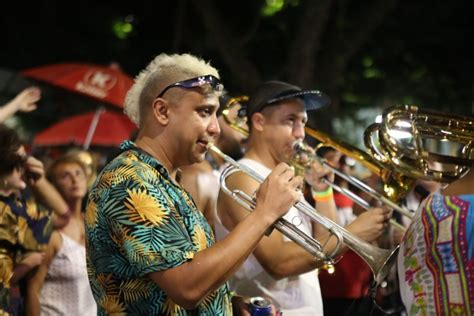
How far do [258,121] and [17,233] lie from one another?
58.5 inches

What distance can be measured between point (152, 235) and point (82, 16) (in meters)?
12.3

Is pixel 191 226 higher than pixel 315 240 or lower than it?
higher

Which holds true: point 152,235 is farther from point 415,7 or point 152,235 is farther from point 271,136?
point 415,7

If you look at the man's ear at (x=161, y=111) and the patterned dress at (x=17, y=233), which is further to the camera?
the patterned dress at (x=17, y=233)

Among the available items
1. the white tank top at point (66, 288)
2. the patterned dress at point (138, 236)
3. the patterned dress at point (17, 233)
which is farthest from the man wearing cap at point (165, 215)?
the white tank top at point (66, 288)

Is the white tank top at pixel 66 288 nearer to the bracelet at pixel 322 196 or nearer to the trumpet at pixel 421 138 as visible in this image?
the bracelet at pixel 322 196

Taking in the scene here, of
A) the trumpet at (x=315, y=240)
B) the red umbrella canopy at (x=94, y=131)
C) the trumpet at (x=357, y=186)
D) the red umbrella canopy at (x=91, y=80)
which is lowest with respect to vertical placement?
the red umbrella canopy at (x=94, y=131)

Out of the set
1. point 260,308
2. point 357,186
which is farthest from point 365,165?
point 260,308

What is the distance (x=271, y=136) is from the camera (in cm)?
455

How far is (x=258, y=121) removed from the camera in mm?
4625

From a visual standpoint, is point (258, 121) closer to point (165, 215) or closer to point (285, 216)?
point (285, 216)

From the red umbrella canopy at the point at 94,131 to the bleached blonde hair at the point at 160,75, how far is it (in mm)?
7542

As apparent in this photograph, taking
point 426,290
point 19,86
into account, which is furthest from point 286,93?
point 19,86

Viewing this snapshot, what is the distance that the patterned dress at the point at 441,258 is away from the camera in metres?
2.29
